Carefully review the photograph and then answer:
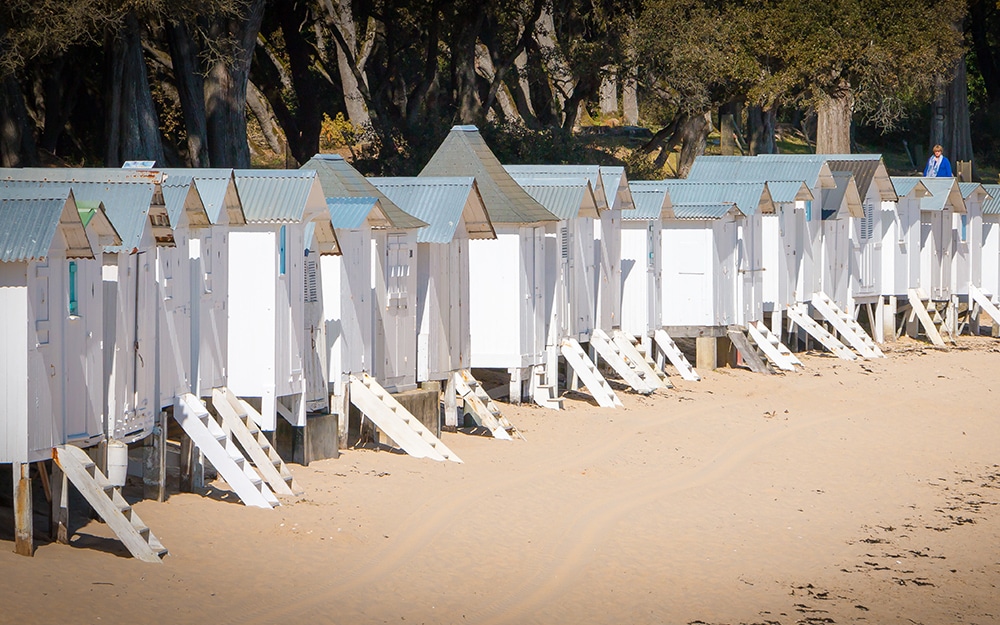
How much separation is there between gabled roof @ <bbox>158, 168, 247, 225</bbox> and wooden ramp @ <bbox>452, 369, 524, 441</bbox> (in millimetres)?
5241

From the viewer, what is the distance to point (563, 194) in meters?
23.0

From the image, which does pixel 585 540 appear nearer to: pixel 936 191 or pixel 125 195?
pixel 125 195

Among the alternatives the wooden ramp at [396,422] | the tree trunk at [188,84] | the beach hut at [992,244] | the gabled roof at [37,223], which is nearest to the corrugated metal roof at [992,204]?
the beach hut at [992,244]

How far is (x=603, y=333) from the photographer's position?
24516 millimetres

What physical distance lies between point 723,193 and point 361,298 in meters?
12.8

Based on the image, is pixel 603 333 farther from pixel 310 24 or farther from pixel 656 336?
pixel 310 24

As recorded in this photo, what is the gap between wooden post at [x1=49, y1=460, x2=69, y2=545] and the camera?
11.8 meters

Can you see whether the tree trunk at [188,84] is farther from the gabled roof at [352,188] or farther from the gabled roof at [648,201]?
the gabled roof at [352,188]

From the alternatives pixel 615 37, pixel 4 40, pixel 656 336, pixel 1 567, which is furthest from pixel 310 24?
pixel 1 567

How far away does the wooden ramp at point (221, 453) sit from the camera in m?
13.7

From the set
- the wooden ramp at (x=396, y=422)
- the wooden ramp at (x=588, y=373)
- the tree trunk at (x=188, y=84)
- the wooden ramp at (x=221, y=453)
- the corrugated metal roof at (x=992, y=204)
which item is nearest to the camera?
the wooden ramp at (x=221, y=453)

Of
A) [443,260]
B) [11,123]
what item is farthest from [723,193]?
[11,123]

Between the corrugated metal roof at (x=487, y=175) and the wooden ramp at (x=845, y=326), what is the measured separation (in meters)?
11.2

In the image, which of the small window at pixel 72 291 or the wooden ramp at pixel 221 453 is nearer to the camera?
the small window at pixel 72 291
